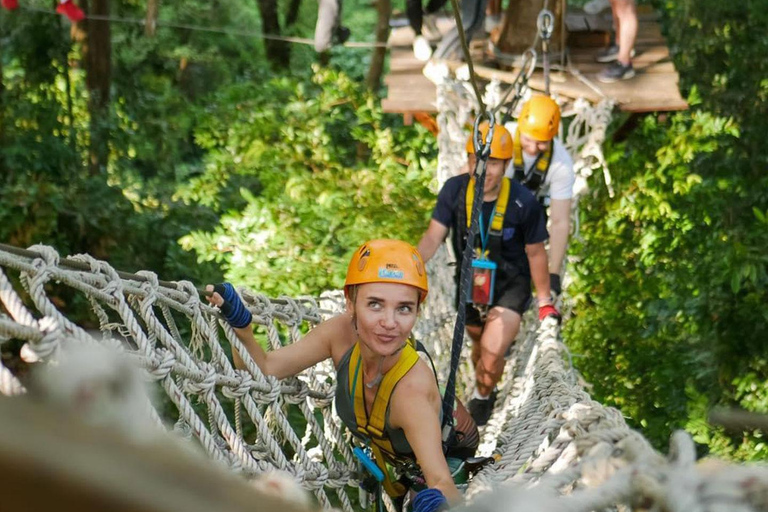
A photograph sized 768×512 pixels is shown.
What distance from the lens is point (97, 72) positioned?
28.4 ft

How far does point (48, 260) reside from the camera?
1.74 meters

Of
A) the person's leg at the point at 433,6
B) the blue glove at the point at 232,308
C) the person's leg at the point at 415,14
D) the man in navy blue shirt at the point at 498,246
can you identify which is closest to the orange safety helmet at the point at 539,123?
the man in navy blue shirt at the point at 498,246

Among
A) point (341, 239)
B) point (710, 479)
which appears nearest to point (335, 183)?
point (341, 239)

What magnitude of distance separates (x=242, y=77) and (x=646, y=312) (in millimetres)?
7701

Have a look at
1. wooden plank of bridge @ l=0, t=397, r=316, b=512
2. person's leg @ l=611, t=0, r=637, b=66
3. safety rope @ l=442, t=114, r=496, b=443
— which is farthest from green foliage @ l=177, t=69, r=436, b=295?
wooden plank of bridge @ l=0, t=397, r=316, b=512

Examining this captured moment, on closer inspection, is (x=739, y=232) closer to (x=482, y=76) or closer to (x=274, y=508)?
(x=482, y=76)

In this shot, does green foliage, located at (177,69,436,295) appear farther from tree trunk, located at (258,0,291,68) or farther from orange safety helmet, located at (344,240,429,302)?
tree trunk, located at (258,0,291,68)

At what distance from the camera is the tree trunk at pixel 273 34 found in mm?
12039

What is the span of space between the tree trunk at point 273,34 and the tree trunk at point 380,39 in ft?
6.53

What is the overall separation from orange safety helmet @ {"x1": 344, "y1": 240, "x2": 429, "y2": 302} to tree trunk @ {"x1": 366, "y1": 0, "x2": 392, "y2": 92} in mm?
8183

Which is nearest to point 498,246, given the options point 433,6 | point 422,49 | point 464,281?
point 464,281

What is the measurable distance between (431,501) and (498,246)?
5.74 ft

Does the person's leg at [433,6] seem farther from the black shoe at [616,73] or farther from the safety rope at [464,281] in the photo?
the safety rope at [464,281]

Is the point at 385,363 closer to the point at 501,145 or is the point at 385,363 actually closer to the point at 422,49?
the point at 501,145
